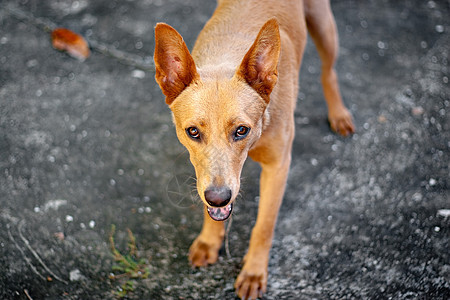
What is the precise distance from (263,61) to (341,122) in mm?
2054

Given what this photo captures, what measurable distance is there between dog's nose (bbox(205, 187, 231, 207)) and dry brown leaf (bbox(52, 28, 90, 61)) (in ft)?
10.9

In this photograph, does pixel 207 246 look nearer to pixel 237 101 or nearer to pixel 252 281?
pixel 252 281

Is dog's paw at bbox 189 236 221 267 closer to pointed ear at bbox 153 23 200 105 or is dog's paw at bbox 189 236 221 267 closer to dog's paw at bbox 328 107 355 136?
pointed ear at bbox 153 23 200 105

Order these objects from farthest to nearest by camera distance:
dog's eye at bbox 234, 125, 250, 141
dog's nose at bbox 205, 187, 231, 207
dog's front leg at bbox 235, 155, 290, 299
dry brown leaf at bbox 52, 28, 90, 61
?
1. dry brown leaf at bbox 52, 28, 90, 61
2. dog's front leg at bbox 235, 155, 290, 299
3. dog's eye at bbox 234, 125, 250, 141
4. dog's nose at bbox 205, 187, 231, 207

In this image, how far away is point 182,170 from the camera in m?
4.27

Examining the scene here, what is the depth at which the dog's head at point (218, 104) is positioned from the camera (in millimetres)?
2607

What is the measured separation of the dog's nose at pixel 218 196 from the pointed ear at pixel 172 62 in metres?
0.68

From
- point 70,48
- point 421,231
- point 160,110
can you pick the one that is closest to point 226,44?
point 160,110

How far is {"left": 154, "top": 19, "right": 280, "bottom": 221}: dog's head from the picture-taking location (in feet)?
8.55

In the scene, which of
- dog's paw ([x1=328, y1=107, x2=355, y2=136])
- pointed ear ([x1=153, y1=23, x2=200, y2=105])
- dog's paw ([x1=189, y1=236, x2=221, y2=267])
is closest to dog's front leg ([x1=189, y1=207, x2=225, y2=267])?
dog's paw ([x1=189, y1=236, x2=221, y2=267])

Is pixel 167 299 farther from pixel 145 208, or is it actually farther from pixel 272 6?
pixel 272 6

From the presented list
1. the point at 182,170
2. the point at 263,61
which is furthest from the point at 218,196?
the point at 182,170

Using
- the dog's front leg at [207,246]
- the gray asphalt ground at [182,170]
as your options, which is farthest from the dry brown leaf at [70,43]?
the dog's front leg at [207,246]

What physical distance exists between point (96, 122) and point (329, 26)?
240 cm
